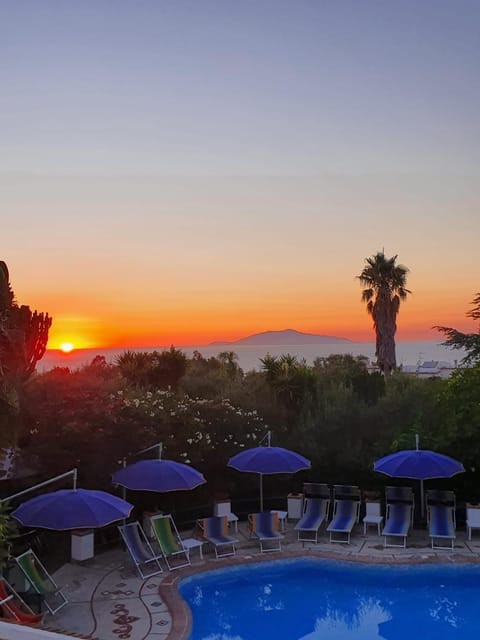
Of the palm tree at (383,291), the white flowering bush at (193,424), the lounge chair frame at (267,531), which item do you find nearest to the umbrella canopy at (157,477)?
the white flowering bush at (193,424)

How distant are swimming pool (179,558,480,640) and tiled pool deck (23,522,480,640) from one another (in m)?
0.29

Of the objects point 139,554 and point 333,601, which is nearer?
point 333,601

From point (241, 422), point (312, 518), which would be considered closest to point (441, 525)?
point (312, 518)

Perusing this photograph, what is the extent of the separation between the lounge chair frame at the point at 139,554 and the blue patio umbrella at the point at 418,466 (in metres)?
5.18

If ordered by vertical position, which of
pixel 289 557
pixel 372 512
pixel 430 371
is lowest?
pixel 289 557

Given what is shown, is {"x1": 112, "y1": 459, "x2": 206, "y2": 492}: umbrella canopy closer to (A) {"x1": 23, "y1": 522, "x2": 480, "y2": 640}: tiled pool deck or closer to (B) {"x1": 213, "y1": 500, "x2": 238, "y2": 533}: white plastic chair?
(A) {"x1": 23, "y1": 522, "x2": 480, "y2": 640}: tiled pool deck

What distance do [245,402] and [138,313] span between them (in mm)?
13905

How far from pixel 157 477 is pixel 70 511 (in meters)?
2.48

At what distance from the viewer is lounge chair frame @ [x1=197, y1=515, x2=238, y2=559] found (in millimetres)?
12820

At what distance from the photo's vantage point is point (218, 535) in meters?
13.1

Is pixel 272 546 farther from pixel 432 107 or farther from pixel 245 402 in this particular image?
pixel 432 107

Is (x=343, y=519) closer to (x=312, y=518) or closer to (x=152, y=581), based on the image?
(x=312, y=518)

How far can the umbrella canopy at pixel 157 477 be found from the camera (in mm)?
12117

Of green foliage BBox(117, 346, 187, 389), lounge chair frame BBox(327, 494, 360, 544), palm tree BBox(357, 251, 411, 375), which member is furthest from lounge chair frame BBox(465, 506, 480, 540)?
palm tree BBox(357, 251, 411, 375)
